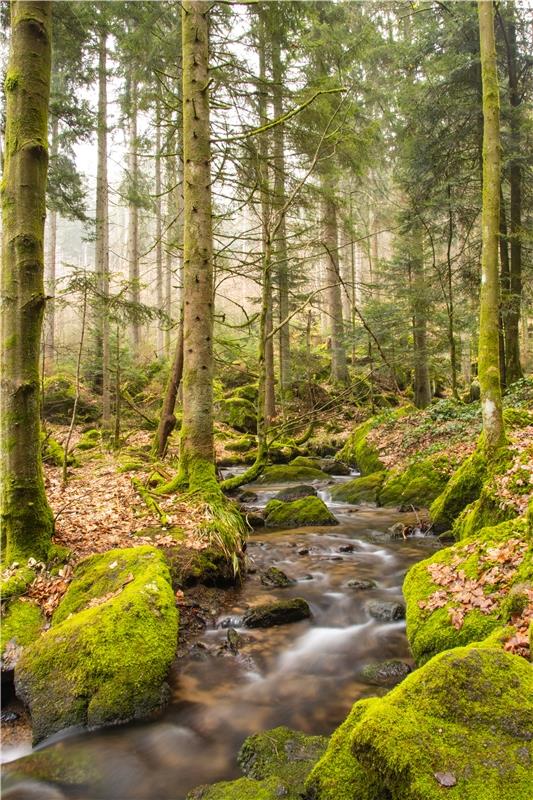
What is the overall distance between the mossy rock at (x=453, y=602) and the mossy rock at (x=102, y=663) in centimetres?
211

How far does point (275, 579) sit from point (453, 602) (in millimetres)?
2714

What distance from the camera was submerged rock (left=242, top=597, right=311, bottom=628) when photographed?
5266mm

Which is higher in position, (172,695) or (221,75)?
(221,75)

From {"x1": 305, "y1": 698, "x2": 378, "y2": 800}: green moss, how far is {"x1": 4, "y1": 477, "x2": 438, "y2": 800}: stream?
3.26 ft

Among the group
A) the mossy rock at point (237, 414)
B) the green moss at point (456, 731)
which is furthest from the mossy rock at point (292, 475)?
the green moss at point (456, 731)

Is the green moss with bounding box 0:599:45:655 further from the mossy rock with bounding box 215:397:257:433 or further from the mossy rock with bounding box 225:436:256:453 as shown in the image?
the mossy rock with bounding box 215:397:257:433

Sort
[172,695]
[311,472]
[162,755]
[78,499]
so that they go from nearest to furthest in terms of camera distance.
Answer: [162,755] < [172,695] < [78,499] < [311,472]

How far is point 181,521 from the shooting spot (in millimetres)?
6199

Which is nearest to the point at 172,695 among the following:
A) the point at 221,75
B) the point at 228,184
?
the point at 228,184

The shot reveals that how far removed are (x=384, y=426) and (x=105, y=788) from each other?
37.8 ft

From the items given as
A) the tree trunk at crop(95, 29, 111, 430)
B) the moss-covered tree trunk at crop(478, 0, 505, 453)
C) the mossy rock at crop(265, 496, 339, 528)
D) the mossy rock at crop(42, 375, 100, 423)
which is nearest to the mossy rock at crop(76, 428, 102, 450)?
the tree trunk at crop(95, 29, 111, 430)

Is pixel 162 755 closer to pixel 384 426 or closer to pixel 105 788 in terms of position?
pixel 105 788

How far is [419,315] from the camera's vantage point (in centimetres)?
1647

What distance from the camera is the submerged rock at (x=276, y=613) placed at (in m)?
5.27
